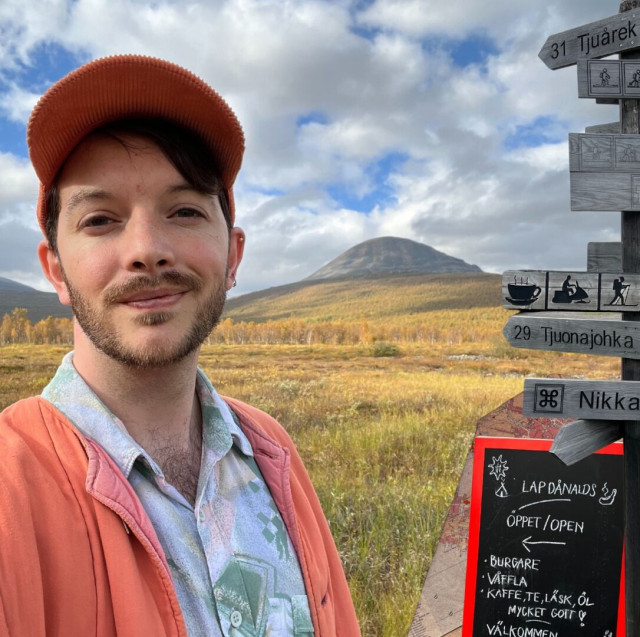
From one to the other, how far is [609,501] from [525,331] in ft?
4.13

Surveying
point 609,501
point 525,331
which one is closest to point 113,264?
point 525,331

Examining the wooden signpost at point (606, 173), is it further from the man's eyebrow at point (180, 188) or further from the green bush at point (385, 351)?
the green bush at point (385, 351)

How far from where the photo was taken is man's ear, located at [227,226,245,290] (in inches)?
79.6

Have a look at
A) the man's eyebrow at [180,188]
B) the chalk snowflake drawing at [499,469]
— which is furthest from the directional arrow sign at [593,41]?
the man's eyebrow at [180,188]

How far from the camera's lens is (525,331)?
3.73 metres

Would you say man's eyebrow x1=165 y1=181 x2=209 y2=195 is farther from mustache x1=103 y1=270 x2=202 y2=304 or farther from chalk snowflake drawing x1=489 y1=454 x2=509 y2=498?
chalk snowflake drawing x1=489 y1=454 x2=509 y2=498

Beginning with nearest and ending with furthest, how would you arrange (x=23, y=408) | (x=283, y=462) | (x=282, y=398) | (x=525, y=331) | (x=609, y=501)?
(x=23, y=408) < (x=283, y=462) < (x=525, y=331) < (x=609, y=501) < (x=282, y=398)

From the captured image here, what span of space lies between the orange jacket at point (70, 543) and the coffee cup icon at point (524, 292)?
9.27 feet

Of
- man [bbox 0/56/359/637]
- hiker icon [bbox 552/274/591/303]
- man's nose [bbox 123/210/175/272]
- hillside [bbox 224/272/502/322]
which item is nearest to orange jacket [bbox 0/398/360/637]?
man [bbox 0/56/359/637]

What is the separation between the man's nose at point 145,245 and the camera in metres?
1.62

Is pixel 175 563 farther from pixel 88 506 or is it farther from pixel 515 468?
pixel 515 468

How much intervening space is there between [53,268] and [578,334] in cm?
298

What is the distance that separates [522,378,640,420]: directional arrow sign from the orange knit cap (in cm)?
270

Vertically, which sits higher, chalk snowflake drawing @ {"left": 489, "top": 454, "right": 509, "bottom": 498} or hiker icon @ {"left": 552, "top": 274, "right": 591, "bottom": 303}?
hiker icon @ {"left": 552, "top": 274, "right": 591, "bottom": 303}
